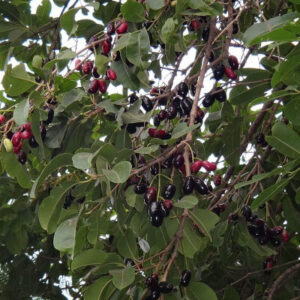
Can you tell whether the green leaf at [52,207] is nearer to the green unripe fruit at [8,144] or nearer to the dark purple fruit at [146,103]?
the green unripe fruit at [8,144]

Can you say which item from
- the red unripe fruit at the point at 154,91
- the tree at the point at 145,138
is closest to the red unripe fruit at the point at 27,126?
the tree at the point at 145,138

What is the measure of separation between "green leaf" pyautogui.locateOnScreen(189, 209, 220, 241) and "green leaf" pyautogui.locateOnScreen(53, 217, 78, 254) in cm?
27

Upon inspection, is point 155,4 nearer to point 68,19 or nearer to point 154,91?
point 68,19

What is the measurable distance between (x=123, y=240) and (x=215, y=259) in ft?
3.57

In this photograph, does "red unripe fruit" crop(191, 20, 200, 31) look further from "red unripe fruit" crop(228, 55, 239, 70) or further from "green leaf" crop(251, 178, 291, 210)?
"green leaf" crop(251, 178, 291, 210)

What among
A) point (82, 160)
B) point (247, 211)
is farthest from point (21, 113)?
point (247, 211)

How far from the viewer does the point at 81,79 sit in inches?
72.9

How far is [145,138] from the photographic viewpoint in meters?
1.80

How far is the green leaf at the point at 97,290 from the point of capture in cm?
146

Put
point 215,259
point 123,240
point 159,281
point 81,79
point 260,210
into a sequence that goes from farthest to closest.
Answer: point 215,259 < point 260,210 < point 81,79 < point 123,240 < point 159,281

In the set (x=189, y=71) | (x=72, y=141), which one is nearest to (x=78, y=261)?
(x=72, y=141)

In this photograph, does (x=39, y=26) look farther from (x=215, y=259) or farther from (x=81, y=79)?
(x=215, y=259)

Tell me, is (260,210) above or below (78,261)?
below

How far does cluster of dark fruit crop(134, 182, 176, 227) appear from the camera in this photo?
144 cm
